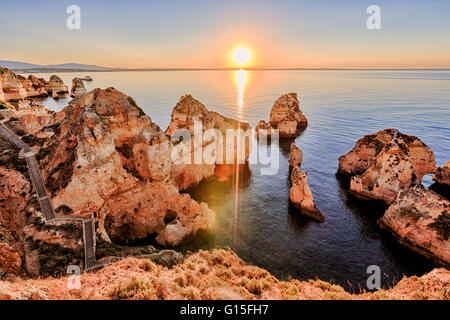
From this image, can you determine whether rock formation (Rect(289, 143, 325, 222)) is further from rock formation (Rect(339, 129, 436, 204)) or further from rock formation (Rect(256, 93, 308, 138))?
rock formation (Rect(256, 93, 308, 138))

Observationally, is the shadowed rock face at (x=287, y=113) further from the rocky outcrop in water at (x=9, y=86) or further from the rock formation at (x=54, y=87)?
the rock formation at (x=54, y=87)

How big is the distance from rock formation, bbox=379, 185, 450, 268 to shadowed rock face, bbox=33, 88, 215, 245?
25617mm

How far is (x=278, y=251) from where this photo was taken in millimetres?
29188

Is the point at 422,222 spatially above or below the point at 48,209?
below

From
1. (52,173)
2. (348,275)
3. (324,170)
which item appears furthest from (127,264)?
(324,170)

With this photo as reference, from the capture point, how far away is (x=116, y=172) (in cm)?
2698

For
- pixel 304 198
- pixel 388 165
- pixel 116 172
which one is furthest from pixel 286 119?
pixel 116 172

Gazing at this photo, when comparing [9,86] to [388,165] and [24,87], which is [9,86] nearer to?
[24,87]

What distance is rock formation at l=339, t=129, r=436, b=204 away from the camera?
126ft

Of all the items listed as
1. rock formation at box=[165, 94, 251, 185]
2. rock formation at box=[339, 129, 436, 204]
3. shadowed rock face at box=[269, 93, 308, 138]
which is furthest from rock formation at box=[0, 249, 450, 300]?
shadowed rock face at box=[269, 93, 308, 138]

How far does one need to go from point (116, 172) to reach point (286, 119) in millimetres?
66614

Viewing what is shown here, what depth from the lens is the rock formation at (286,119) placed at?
80131 mm

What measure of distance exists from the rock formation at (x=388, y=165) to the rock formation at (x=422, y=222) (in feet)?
20.9
